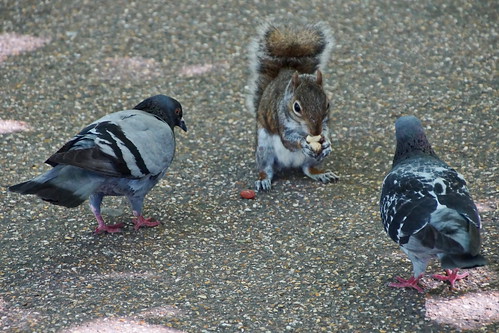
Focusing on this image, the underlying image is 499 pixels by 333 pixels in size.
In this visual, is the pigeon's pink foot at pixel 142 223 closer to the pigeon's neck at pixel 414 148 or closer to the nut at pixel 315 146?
the nut at pixel 315 146

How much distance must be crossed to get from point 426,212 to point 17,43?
19.5ft

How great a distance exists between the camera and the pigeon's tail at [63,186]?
4695 millimetres

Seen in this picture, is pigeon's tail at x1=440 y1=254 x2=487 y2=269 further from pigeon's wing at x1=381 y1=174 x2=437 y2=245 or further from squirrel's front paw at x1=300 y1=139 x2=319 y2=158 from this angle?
squirrel's front paw at x1=300 y1=139 x2=319 y2=158

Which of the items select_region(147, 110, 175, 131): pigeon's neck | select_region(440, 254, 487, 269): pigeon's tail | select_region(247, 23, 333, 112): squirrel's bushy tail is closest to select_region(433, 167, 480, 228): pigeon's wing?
select_region(440, 254, 487, 269): pigeon's tail

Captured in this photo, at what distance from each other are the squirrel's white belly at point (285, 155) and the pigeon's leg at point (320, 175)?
8cm

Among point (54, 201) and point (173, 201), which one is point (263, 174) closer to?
point (173, 201)

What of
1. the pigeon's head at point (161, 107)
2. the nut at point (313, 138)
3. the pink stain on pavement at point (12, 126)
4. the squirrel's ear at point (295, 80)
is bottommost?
the pink stain on pavement at point (12, 126)

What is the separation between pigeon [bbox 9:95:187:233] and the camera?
4777 mm

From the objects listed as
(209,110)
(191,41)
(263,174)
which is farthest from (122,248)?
(191,41)

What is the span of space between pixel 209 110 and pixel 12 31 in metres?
2.92

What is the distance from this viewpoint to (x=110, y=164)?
492 cm

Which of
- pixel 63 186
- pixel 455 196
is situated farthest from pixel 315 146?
pixel 63 186

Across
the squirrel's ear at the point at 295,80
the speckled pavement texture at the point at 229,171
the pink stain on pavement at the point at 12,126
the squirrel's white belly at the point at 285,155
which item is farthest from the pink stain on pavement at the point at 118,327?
the pink stain on pavement at the point at 12,126

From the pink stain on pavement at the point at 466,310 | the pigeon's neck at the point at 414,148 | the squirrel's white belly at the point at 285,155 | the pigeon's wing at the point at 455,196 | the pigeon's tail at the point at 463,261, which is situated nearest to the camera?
the pigeon's tail at the point at 463,261
